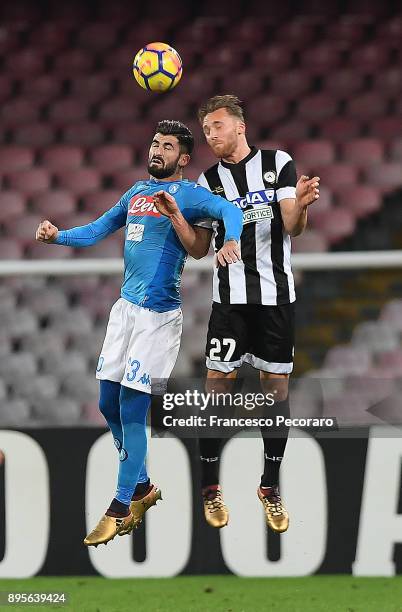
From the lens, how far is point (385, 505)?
6449 millimetres

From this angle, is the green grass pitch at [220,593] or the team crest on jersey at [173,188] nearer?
the team crest on jersey at [173,188]

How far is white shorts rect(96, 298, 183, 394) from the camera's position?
3.72 meters

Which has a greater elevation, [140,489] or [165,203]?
[165,203]

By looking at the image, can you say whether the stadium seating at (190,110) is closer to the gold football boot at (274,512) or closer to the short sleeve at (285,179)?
the gold football boot at (274,512)

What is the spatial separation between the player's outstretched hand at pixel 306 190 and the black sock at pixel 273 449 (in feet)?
2.37

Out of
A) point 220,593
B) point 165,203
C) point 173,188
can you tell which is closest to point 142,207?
point 173,188

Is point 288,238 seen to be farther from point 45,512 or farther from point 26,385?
point 45,512

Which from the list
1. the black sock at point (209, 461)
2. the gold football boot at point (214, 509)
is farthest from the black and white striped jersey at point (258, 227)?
the gold football boot at point (214, 509)

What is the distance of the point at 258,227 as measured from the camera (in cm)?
379

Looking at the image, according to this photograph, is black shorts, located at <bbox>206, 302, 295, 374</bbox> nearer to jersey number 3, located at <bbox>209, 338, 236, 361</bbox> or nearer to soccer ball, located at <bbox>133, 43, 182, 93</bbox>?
jersey number 3, located at <bbox>209, 338, 236, 361</bbox>

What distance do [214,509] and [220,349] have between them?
545 mm

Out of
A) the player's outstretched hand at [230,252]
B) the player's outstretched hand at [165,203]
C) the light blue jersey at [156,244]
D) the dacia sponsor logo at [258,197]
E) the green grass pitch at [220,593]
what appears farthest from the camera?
the green grass pitch at [220,593]

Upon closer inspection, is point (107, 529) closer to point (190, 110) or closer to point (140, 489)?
point (140, 489)

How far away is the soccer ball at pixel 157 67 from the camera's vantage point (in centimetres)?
382
